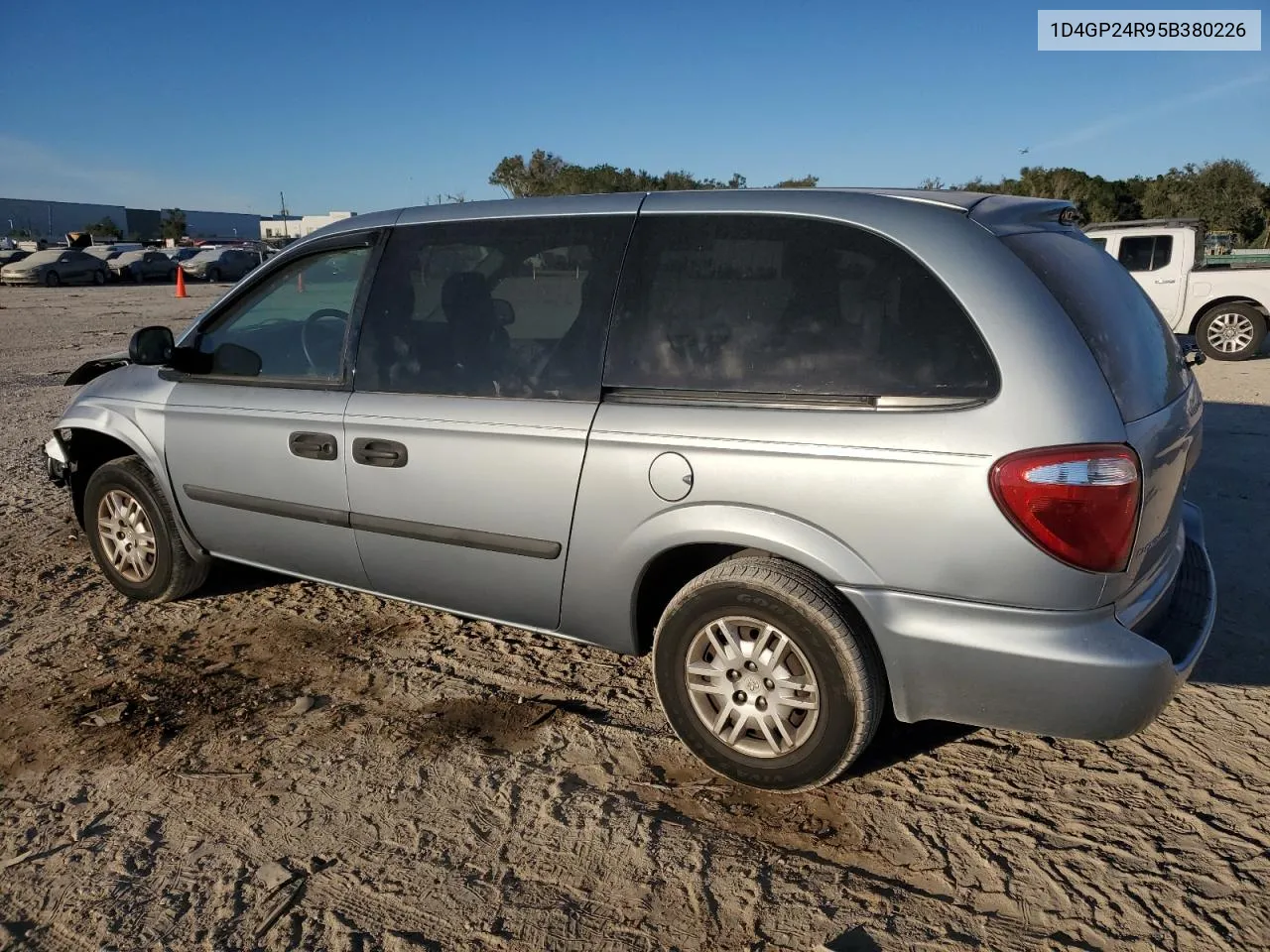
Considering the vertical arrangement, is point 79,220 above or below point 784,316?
above

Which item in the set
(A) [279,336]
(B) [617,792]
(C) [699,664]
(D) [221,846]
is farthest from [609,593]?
(A) [279,336]

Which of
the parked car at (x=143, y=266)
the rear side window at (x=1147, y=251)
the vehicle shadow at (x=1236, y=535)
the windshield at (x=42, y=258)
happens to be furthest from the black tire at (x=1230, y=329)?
the parked car at (x=143, y=266)

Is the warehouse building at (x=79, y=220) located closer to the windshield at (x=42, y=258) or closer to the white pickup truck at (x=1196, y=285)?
the windshield at (x=42, y=258)

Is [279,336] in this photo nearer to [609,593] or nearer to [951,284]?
[609,593]

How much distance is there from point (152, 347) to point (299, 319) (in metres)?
0.65

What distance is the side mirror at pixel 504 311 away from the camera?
349 cm

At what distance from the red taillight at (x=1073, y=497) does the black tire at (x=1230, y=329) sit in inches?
483

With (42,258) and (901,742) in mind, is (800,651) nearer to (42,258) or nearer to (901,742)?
(901,742)

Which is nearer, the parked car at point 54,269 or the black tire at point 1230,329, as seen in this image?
the black tire at point 1230,329

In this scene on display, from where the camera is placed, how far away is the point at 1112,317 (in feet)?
9.21

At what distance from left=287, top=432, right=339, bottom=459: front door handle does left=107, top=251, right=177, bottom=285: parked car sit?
41.0 m

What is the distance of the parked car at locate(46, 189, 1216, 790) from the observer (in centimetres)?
251

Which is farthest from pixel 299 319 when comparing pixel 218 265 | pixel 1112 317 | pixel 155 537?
pixel 218 265

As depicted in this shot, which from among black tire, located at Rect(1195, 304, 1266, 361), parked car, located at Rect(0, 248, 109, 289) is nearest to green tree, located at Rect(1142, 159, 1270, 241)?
black tire, located at Rect(1195, 304, 1266, 361)
